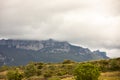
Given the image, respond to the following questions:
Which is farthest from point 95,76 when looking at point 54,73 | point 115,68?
point 54,73

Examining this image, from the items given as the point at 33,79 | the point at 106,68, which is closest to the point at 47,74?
the point at 33,79

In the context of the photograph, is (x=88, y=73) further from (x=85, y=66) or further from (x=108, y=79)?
(x=108, y=79)

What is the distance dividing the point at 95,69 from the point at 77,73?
7.83 metres

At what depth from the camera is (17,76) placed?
568ft

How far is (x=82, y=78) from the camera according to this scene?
11412cm

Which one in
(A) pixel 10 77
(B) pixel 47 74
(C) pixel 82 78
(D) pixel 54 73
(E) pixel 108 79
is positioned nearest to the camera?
(C) pixel 82 78

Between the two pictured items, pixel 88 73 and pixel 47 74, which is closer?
pixel 88 73

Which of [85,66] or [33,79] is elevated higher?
[85,66]

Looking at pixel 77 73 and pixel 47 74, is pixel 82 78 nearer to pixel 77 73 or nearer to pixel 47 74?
pixel 77 73

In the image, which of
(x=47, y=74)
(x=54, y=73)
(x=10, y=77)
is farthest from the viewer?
(x=54, y=73)

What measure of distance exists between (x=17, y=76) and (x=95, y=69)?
69.5 m

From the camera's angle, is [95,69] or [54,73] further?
[54,73]

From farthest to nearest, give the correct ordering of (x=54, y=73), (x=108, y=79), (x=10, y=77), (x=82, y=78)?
(x=54, y=73)
(x=10, y=77)
(x=108, y=79)
(x=82, y=78)

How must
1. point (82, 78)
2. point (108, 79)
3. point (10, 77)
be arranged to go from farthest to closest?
point (10, 77) < point (108, 79) < point (82, 78)
